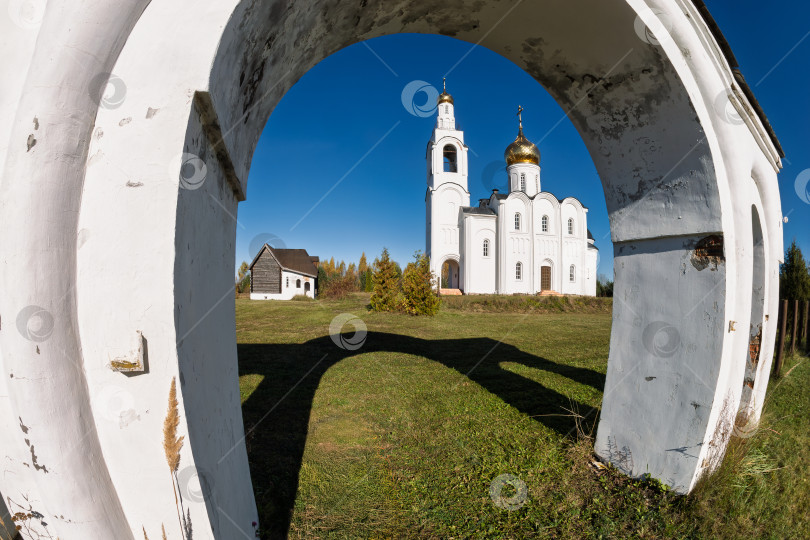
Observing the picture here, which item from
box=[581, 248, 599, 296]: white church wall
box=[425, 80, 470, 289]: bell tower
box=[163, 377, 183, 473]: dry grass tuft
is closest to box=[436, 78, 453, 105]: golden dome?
box=[425, 80, 470, 289]: bell tower

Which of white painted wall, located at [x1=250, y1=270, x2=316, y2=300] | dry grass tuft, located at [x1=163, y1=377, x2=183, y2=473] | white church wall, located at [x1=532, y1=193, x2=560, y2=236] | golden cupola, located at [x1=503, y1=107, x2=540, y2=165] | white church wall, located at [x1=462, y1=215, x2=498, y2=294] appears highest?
golden cupola, located at [x1=503, y1=107, x2=540, y2=165]

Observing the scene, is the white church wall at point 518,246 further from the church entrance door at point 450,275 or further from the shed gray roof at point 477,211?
the church entrance door at point 450,275

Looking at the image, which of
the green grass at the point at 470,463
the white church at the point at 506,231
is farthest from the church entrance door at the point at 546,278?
the green grass at the point at 470,463

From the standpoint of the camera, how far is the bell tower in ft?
109

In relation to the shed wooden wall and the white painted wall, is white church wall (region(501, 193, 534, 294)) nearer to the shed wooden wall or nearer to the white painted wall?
the white painted wall

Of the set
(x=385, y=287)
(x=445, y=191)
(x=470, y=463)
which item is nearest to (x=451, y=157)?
(x=445, y=191)

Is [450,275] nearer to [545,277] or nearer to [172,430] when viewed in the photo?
[545,277]

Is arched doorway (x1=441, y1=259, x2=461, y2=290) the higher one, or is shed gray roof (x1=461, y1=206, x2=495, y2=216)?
shed gray roof (x1=461, y1=206, x2=495, y2=216)

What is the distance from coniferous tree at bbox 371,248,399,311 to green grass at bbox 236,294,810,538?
13.7 metres

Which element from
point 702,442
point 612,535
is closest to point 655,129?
point 702,442

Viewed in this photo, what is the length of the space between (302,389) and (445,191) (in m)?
29.6

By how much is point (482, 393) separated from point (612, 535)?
3182 mm

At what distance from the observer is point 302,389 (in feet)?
19.4

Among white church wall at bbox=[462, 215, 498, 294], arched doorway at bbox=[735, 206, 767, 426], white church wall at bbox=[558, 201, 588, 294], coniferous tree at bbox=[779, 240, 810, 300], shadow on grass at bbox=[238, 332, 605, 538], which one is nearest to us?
shadow on grass at bbox=[238, 332, 605, 538]
